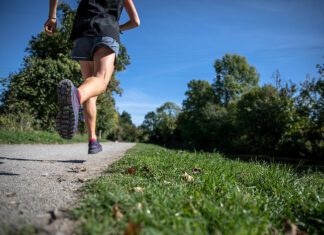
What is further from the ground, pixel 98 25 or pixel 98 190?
pixel 98 25

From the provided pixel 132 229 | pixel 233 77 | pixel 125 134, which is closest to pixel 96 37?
pixel 132 229

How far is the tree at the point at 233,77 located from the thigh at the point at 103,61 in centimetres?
3104

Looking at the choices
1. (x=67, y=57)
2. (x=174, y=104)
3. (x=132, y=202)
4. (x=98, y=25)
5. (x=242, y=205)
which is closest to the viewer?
(x=132, y=202)

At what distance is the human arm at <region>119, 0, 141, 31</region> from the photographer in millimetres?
2971

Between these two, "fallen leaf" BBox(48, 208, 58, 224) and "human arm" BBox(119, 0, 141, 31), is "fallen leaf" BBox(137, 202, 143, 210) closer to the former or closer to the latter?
"fallen leaf" BBox(48, 208, 58, 224)

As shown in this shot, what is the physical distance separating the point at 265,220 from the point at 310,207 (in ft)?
1.96

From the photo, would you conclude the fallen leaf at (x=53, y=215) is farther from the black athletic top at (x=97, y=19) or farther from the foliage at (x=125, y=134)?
the foliage at (x=125, y=134)

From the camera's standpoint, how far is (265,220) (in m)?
1.23

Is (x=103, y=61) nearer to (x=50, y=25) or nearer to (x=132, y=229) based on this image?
(x=50, y=25)

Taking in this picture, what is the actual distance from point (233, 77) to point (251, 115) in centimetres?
1390

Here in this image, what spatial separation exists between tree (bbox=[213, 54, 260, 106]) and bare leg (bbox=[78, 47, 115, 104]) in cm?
3106

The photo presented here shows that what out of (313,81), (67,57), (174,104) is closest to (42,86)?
(67,57)

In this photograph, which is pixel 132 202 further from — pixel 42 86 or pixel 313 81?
pixel 313 81

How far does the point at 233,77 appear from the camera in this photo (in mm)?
30875
